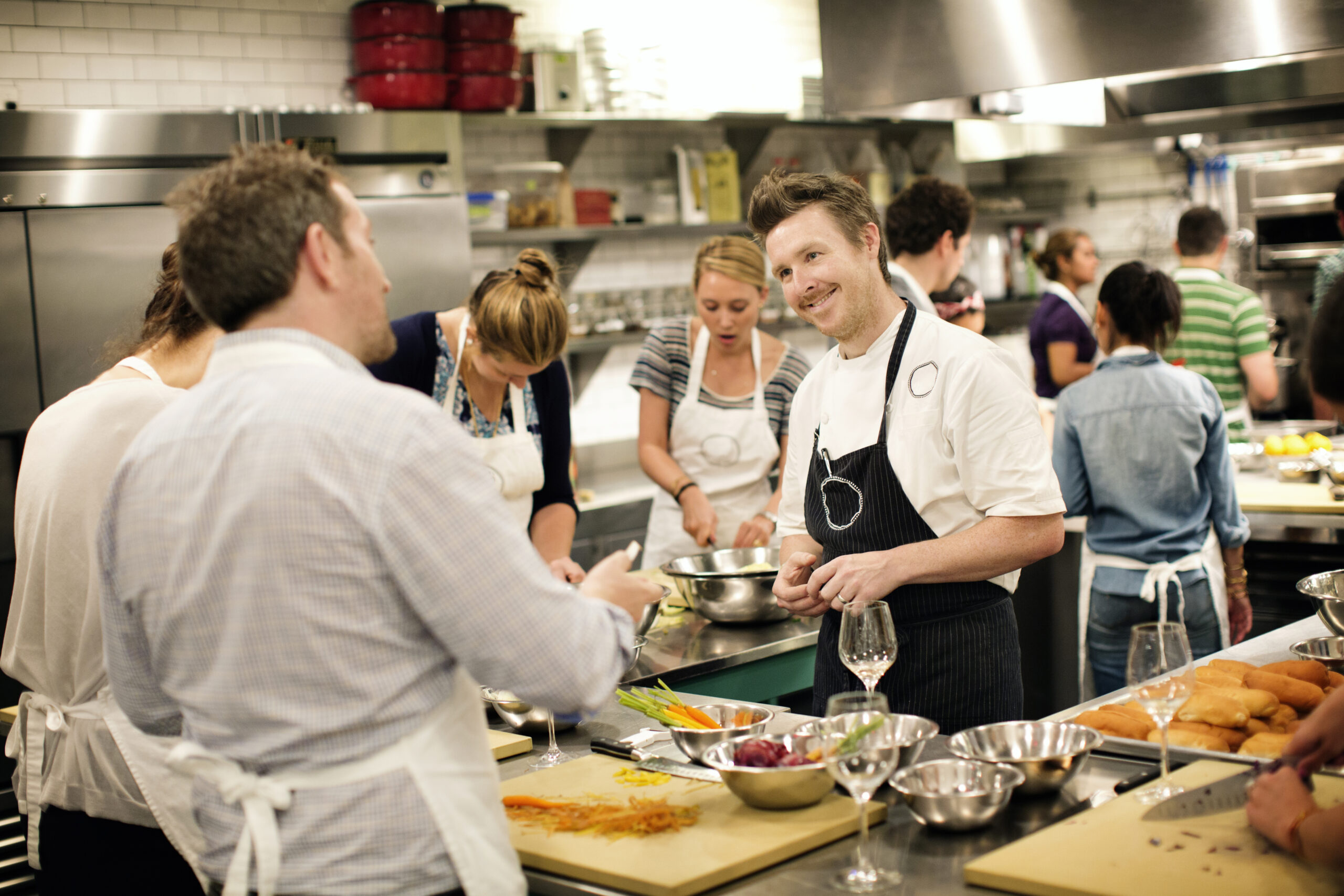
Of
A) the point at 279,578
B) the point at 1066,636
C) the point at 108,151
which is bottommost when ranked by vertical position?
the point at 1066,636

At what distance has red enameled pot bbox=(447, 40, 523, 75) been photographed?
5008mm

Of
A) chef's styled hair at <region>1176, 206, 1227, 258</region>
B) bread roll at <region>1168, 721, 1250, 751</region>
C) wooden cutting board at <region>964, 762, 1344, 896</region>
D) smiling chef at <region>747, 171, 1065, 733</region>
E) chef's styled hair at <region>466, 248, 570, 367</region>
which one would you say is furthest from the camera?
chef's styled hair at <region>1176, 206, 1227, 258</region>

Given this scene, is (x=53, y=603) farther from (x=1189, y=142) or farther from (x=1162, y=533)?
(x=1189, y=142)

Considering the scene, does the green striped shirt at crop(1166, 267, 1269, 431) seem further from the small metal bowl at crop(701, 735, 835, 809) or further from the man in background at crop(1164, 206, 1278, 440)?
the small metal bowl at crop(701, 735, 835, 809)

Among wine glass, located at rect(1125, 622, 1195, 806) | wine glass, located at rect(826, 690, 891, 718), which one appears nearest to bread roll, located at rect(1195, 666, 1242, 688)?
wine glass, located at rect(1125, 622, 1195, 806)

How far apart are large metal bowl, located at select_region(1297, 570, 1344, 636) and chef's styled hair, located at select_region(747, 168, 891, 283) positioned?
113 centimetres

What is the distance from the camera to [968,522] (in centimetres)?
227

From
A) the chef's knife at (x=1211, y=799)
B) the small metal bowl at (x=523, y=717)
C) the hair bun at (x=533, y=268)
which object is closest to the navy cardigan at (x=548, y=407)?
the hair bun at (x=533, y=268)

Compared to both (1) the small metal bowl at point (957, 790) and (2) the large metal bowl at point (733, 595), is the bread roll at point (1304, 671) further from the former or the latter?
(2) the large metal bowl at point (733, 595)

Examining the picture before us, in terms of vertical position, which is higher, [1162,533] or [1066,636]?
[1162,533]

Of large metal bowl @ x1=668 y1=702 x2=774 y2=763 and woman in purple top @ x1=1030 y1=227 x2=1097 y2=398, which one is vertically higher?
woman in purple top @ x1=1030 y1=227 x2=1097 y2=398

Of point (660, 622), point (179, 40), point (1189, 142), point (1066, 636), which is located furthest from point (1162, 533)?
point (1189, 142)

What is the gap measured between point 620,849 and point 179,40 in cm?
419

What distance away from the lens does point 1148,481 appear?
354 cm
